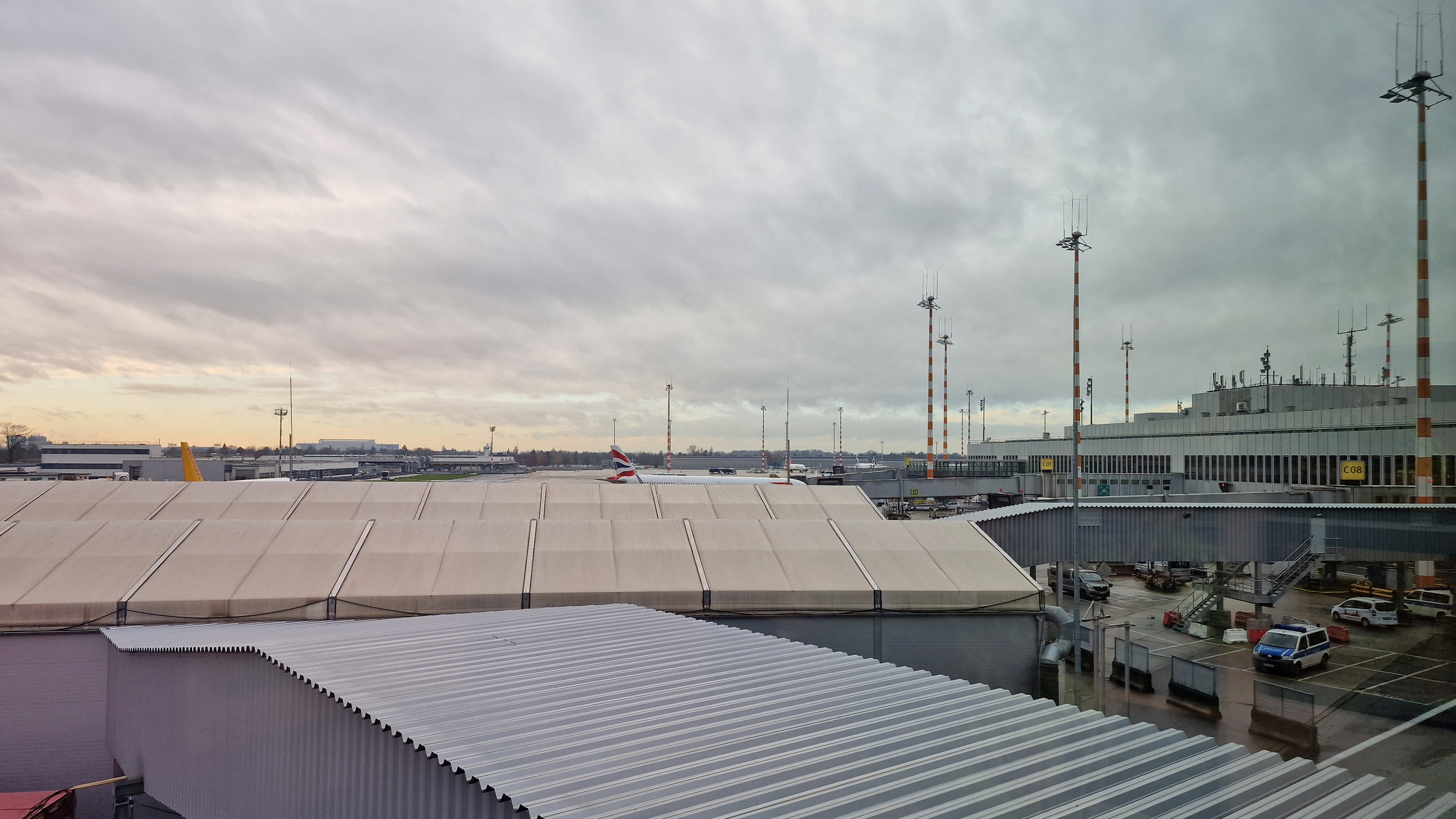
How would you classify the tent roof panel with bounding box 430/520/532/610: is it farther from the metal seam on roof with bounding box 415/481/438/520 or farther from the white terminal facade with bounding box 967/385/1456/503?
the white terminal facade with bounding box 967/385/1456/503

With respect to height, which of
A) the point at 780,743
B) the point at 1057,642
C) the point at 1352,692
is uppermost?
the point at 780,743

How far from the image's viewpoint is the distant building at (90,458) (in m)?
112

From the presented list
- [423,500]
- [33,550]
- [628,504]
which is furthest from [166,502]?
[628,504]

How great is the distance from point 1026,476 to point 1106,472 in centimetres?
1264

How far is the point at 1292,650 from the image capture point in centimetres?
2728

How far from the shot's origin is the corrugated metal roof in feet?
20.7

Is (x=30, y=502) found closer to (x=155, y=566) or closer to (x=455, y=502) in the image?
(x=155, y=566)

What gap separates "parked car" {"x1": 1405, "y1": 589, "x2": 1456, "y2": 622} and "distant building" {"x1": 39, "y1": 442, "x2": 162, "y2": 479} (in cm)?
13633

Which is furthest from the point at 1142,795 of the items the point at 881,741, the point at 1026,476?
the point at 1026,476

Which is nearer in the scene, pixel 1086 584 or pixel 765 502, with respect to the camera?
pixel 765 502

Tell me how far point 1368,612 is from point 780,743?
138 ft

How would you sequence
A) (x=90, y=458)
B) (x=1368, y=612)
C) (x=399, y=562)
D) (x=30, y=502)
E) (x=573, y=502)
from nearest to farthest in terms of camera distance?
(x=399, y=562) < (x=30, y=502) < (x=573, y=502) < (x=1368, y=612) < (x=90, y=458)

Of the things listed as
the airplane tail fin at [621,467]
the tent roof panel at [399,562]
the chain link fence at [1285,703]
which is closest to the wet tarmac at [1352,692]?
the chain link fence at [1285,703]

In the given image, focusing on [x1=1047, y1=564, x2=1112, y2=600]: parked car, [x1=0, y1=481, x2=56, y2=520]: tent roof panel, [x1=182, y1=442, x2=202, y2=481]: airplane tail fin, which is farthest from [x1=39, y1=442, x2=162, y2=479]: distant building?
[x1=1047, y1=564, x2=1112, y2=600]: parked car
